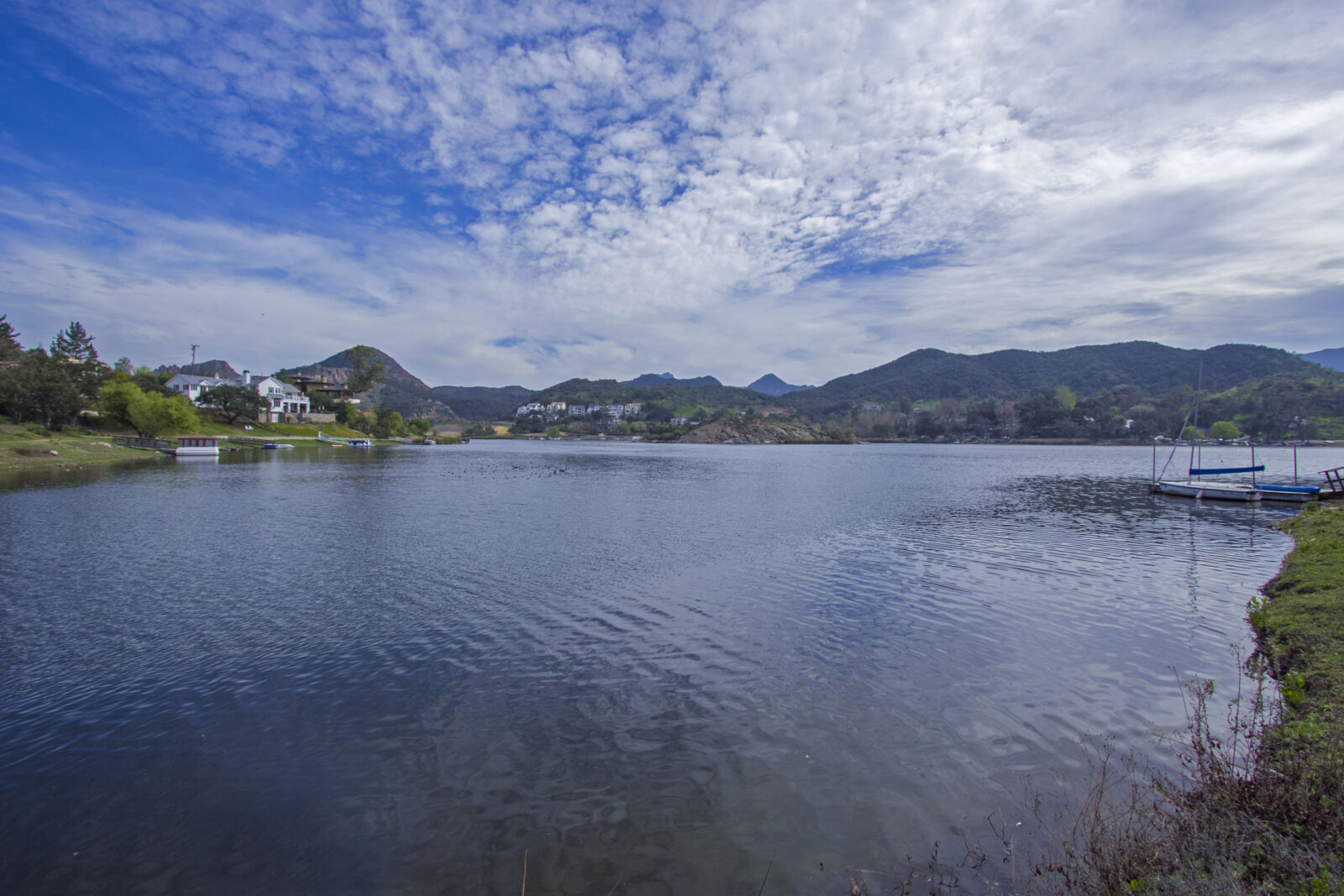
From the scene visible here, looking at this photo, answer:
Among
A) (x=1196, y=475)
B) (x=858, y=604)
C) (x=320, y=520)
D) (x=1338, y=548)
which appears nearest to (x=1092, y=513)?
(x=1338, y=548)

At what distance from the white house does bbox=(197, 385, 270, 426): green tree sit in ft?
5.57

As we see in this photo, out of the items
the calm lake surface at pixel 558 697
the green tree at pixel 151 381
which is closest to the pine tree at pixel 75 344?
the green tree at pixel 151 381

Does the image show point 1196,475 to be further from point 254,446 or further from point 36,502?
point 254,446

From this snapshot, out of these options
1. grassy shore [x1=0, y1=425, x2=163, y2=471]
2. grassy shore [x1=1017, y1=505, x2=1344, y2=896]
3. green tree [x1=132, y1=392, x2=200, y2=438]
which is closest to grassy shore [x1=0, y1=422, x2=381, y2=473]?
grassy shore [x1=0, y1=425, x2=163, y2=471]

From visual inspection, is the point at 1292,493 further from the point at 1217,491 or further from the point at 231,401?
the point at 231,401

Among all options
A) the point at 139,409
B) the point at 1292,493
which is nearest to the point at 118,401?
the point at 139,409

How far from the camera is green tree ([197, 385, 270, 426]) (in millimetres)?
102375

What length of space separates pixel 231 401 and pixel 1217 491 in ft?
431

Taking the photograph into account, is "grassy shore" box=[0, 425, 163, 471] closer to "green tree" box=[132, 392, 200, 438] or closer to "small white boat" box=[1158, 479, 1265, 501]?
"green tree" box=[132, 392, 200, 438]

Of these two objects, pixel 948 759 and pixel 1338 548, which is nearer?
pixel 948 759

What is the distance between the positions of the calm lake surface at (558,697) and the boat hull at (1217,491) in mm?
18859

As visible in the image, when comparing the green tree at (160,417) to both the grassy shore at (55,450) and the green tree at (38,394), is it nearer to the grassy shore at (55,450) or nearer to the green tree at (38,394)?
the grassy shore at (55,450)

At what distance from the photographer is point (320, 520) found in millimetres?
29844

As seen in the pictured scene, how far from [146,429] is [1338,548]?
108798 millimetres
